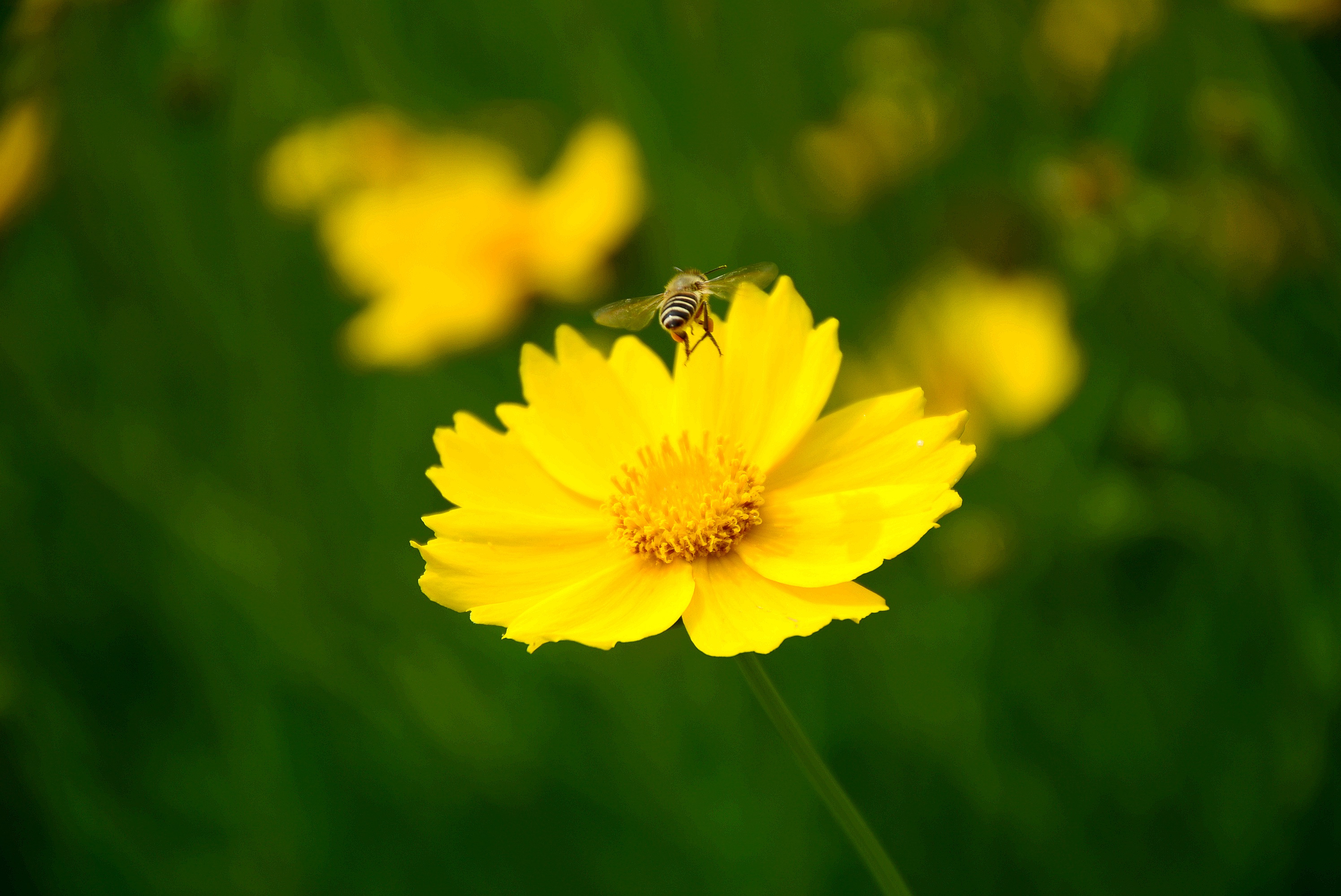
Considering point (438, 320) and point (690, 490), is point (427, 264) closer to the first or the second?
point (438, 320)

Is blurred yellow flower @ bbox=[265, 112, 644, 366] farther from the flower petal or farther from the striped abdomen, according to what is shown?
the flower petal

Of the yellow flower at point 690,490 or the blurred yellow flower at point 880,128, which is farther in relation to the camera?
the blurred yellow flower at point 880,128

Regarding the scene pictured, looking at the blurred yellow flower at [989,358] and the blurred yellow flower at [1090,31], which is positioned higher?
the blurred yellow flower at [1090,31]

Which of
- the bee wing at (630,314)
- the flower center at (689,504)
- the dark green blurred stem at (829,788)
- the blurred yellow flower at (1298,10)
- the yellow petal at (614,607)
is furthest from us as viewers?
the blurred yellow flower at (1298,10)

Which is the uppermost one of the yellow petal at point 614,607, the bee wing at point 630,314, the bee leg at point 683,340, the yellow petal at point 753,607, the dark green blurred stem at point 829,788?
the bee wing at point 630,314

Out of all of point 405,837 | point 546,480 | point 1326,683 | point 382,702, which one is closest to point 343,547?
point 382,702

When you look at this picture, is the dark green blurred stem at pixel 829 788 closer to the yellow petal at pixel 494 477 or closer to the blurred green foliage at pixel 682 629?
the yellow petal at pixel 494 477

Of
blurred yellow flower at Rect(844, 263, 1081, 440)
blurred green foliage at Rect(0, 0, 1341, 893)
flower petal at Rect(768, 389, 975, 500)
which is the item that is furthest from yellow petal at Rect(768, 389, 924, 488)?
blurred yellow flower at Rect(844, 263, 1081, 440)

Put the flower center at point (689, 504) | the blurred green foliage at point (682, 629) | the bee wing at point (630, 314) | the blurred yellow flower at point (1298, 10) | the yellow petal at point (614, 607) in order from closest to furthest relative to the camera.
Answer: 1. the yellow petal at point (614, 607)
2. the flower center at point (689, 504)
3. the bee wing at point (630, 314)
4. the blurred yellow flower at point (1298, 10)
5. the blurred green foliage at point (682, 629)

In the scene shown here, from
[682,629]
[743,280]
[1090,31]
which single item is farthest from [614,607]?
[1090,31]

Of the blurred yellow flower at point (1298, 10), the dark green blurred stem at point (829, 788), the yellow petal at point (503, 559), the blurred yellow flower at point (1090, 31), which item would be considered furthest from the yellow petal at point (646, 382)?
the blurred yellow flower at point (1090, 31)
